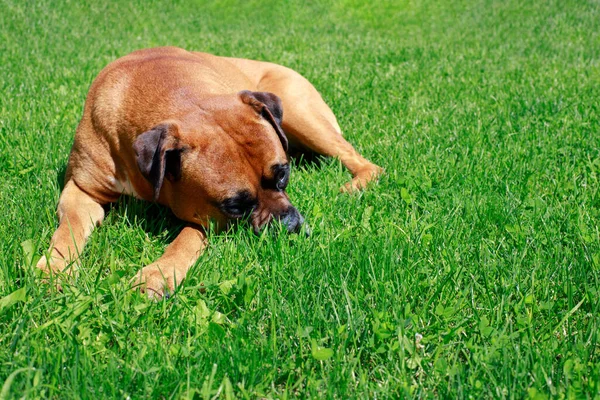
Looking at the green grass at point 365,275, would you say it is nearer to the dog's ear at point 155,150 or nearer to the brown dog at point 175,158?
the brown dog at point 175,158

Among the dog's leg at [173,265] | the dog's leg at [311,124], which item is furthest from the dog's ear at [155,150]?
the dog's leg at [311,124]

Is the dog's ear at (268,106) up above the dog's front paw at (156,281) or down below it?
above

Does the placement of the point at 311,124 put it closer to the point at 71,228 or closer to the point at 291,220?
the point at 291,220

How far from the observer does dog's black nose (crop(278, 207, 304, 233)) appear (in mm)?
3352

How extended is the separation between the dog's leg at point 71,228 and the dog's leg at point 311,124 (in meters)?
1.74

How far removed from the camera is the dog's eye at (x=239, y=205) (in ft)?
10.9

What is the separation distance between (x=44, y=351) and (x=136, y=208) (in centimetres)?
166

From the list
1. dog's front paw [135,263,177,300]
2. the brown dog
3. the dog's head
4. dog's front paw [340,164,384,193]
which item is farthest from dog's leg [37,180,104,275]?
dog's front paw [340,164,384,193]

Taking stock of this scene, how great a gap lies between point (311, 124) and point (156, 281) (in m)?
2.32

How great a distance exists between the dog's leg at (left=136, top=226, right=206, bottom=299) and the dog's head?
0.16 m

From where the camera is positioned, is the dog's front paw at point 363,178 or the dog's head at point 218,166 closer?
the dog's head at point 218,166

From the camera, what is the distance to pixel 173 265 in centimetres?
306

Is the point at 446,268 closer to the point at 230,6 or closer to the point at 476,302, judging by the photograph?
the point at 476,302

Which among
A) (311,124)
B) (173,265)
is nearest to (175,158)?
(173,265)
